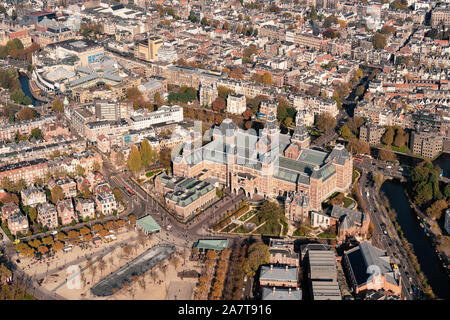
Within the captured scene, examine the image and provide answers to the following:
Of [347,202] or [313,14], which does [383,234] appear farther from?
[313,14]

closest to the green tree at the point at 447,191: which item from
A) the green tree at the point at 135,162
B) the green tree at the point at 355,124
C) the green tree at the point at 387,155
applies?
the green tree at the point at 387,155

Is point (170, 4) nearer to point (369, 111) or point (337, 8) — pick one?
point (337, 8)

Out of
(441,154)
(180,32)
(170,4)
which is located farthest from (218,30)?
(441,154)

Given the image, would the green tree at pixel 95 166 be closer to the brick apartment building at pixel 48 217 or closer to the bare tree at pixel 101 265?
the brick apartment building at pixel 48 217

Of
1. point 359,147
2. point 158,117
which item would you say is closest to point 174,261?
point 359,147

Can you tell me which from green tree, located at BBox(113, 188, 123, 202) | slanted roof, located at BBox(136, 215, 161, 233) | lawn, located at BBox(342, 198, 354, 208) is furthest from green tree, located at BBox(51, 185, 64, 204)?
lawn, located at BBox(342, 198, 354, 208)
